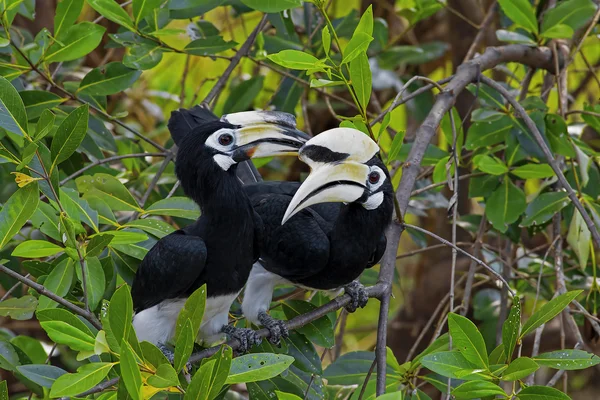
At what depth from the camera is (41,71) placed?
7.55 feet

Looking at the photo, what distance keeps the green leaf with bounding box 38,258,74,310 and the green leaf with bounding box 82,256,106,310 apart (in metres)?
0.02

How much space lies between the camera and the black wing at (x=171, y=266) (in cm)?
197

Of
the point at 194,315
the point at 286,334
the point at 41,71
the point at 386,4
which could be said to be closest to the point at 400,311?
the point at 386,4

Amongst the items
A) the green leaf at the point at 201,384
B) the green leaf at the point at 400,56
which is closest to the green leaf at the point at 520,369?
the green leaf at the point at 201,384

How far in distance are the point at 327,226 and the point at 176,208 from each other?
43 cm

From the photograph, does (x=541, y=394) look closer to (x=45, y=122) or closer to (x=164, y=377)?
(x=164, y=377)

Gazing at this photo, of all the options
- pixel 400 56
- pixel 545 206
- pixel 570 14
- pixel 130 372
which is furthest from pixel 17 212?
pixel 400 56

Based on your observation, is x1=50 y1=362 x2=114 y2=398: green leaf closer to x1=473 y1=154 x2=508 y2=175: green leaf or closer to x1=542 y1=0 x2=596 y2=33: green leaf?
x1=473 y1=154 x2=508 y2=175: green leaf

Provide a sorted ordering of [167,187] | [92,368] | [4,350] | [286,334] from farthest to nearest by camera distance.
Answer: [167,187], [286,334], [4,350], [92,368]

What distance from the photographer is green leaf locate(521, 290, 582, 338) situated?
4.92ft

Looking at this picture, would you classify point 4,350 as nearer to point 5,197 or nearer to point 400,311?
point 5,197

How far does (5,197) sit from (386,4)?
7.03ft

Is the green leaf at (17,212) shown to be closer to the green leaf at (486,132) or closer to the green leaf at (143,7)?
the green leaf at (143,7)

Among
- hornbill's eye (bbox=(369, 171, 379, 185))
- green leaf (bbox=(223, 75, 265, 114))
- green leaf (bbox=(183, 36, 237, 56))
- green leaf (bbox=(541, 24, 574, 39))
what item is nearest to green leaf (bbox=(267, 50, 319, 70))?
hornbill's eye (bbox=(369, 171, 379, 185))
